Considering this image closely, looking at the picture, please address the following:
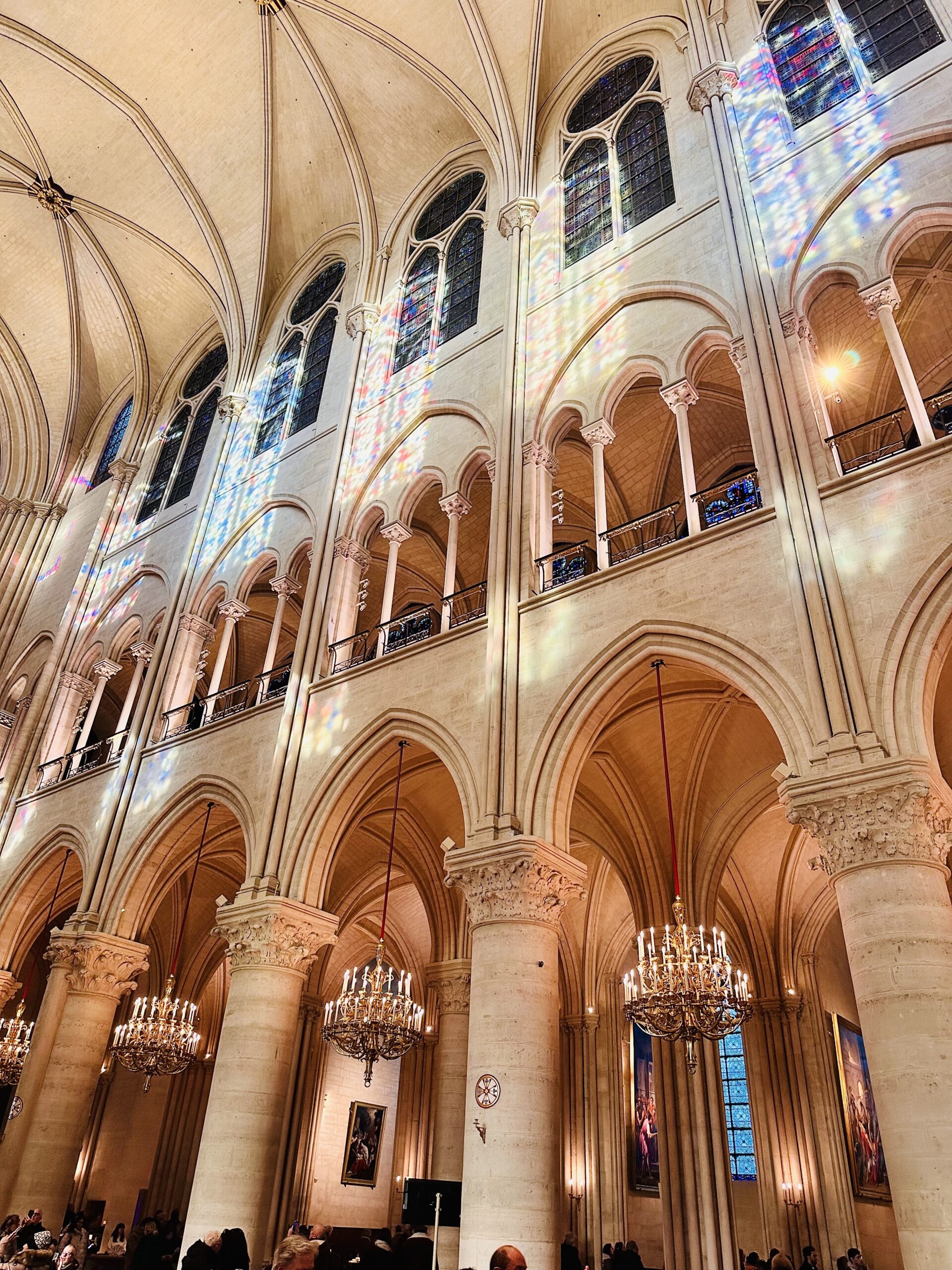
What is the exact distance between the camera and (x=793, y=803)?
7.65 metres

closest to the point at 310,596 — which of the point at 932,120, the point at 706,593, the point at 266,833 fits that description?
the point at 266,833

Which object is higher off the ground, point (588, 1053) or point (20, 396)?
point (20, 396)

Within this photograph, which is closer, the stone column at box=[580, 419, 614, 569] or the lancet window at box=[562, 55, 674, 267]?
the stone column at box=[580, 419, 614, 569]

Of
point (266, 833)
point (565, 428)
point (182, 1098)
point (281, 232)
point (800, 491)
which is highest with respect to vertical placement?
point (281, 232)

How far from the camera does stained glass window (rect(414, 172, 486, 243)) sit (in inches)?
667

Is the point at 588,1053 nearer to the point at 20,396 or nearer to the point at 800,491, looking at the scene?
the point at 800,491

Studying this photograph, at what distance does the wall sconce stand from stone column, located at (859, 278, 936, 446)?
12.2 meters

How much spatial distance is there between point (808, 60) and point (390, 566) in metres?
8.59

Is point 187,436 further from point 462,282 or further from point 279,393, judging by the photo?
point 462,282

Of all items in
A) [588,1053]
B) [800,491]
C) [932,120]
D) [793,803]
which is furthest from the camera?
[588,1053]

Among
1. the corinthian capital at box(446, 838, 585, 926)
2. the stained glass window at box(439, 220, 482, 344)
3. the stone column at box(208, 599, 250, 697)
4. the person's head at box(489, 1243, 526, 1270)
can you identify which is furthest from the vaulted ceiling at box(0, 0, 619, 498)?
the person's head at box(489, 1243, 526, 1270)

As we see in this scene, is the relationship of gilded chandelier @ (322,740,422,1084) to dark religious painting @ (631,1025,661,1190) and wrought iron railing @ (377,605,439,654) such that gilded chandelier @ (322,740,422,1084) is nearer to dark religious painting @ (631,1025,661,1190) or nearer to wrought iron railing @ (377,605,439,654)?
wrought iron railing @ (377,605,439,654)

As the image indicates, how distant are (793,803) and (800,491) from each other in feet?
10.1

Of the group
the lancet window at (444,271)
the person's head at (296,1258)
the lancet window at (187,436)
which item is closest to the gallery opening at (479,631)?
the person's head at (296,1258)
